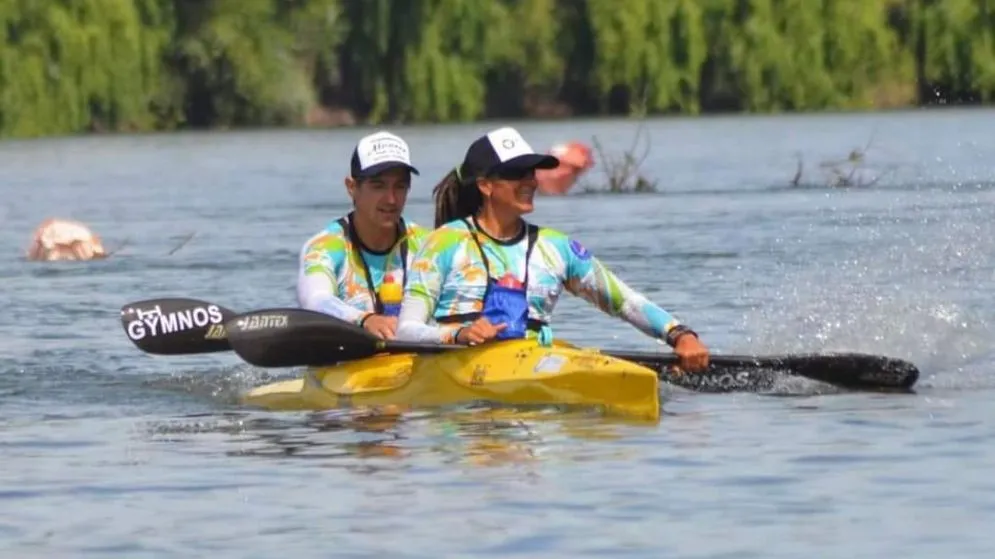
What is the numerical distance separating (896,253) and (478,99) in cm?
3281

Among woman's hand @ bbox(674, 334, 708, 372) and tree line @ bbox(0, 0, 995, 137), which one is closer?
woman's hand @ bbox(674, 334, 708, 372)

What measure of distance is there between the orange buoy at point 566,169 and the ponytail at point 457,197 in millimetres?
22152

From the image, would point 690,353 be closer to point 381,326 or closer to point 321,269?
point 381,326

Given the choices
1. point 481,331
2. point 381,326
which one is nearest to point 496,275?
point 481,331

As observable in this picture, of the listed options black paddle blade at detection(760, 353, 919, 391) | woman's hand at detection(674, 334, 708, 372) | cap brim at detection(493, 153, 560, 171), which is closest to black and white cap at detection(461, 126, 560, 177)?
cap brim at detection(493, 153, 560, 171)

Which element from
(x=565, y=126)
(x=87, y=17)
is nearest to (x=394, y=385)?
(x=87, y=17)

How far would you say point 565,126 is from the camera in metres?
58.8

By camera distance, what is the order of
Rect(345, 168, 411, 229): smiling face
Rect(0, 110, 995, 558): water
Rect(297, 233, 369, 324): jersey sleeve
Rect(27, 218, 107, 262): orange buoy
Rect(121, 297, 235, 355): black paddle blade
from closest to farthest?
1. Rect(0, 110, 995, 558): water
2. Rect(345, 168, 411, 229): smiling face
3. Rect(297, 233, 369, 324): jersey sleeve
4. Rect(121, 297, 235, 355): black paddle blade
5. Rect(27, 218, 107, 262): orange buoy

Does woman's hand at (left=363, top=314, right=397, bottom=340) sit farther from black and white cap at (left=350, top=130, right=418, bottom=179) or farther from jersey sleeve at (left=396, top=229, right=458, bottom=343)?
black and white cap at (left=350, top=130, right=418, bottom=179)

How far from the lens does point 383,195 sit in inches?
551

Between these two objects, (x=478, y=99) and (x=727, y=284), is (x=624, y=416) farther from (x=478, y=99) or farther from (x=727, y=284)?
(x=478, y=99)

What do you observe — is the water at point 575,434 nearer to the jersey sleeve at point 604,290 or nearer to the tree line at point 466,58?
the jersey sleeve at point 604,290

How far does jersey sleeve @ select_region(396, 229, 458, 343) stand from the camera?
527 inches

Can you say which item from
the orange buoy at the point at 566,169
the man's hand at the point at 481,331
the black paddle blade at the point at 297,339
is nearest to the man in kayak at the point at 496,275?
the man's hand at the point at 481,331
